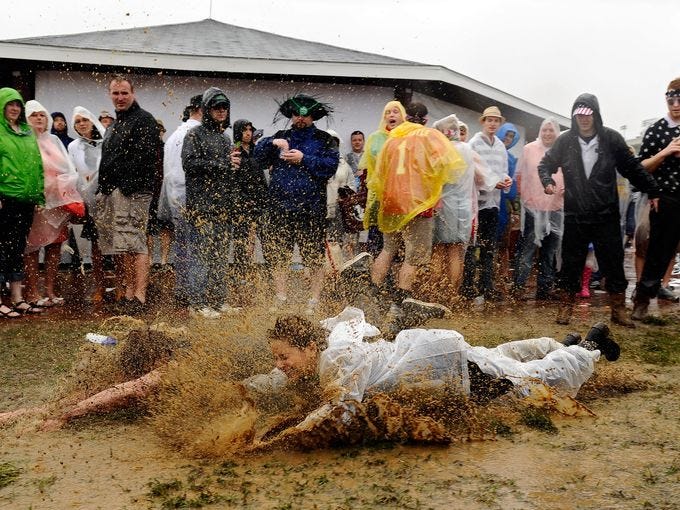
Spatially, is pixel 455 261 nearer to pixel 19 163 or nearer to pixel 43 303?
pixel 43 303

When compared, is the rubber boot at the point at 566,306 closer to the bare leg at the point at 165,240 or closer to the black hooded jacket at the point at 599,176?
the black hooded jacket at the point at 599,176

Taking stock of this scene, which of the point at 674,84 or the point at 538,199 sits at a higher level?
the point at 674,84

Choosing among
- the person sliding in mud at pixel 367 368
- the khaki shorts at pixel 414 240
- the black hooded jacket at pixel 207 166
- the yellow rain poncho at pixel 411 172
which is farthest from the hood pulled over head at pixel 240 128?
the person sliding in mud at pixel 367 368

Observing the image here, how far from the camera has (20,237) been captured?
25.4 ft

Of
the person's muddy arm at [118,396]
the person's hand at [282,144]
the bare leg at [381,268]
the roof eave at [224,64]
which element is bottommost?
the person's muddy arm at [118,396]

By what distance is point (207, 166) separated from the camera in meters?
7.40

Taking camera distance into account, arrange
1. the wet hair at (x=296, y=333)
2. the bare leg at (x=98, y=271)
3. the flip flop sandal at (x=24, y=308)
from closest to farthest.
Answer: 1. the wet hair at (x=296, y=333)
2. the flip flop sandal at (x=24, y=308)
3. the bare leg at (x=98, y=271)

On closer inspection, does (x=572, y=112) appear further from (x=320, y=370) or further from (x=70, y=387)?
(x=70, y=387)

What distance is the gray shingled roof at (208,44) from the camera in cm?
1159

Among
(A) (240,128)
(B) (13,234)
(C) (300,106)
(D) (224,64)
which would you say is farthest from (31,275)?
(D) (224,64)

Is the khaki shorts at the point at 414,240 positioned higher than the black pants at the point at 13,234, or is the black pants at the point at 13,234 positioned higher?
the khaki shorts at the point at 414,240

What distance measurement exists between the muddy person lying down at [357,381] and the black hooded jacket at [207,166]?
3.08 m

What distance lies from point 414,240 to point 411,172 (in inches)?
25.0

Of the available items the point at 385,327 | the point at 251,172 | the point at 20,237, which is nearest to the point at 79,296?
the point at 20,237
